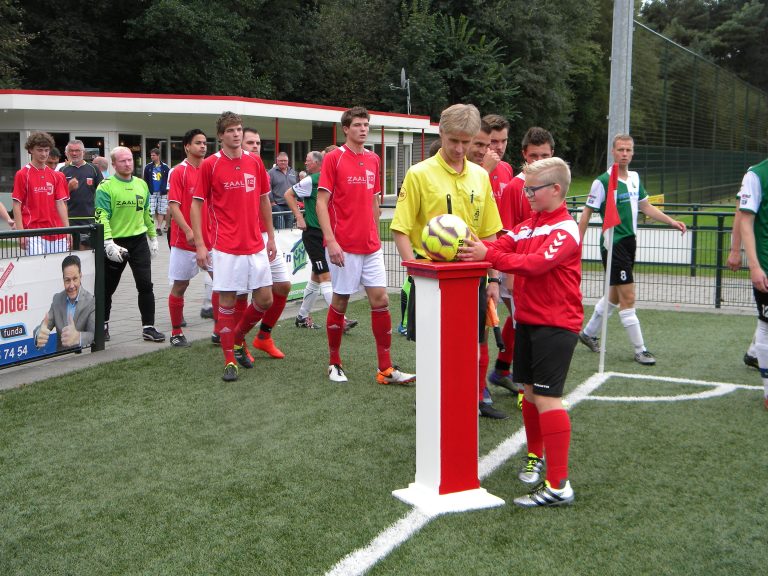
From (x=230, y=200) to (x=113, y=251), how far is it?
6.19 feet

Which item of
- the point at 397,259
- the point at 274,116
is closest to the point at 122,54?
the point at 274,116

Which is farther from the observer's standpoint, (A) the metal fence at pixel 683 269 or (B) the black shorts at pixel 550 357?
(A) the metal fence at pixel 683 269

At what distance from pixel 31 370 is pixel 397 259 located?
6.55 meters

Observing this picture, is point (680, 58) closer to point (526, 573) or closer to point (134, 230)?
point (134, 230)

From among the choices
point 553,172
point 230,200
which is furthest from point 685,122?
point 553,172

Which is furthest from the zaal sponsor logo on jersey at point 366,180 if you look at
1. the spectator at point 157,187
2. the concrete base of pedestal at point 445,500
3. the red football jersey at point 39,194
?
the spectator at point 157,187

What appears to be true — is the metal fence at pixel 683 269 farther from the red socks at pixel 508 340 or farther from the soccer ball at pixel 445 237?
the soccer ball at pixel 445 237

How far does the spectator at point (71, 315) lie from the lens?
26.3 feet

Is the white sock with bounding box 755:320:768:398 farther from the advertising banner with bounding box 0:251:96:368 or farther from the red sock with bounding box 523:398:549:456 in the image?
the advertising banner with bounding box 0:251:96:368

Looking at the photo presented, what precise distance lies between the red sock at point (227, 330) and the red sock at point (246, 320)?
24 centimetres

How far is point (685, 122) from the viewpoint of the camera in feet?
87.3

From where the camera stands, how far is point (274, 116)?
2836cm

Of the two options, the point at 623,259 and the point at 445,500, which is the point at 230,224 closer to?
the point at 623,259

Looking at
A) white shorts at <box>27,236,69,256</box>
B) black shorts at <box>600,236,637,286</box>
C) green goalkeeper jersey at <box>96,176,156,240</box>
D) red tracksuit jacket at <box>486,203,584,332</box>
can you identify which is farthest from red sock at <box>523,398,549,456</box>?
green goalkeeper jersey at <box>96,176,156,240</box>
